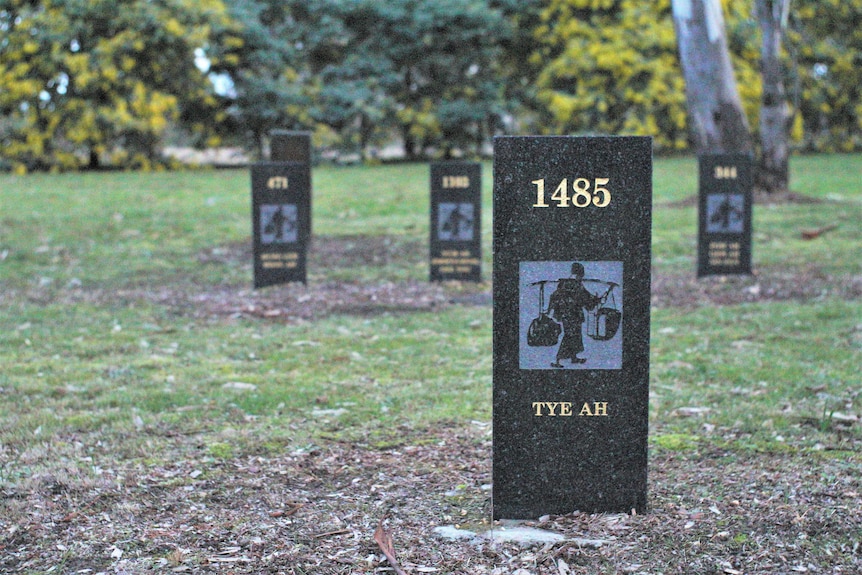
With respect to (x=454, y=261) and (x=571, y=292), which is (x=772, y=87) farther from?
(x=571, y=292)

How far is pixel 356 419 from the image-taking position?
5766 mm

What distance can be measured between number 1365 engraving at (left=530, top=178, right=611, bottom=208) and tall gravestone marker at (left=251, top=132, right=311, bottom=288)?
621 cm

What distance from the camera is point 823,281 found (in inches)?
403

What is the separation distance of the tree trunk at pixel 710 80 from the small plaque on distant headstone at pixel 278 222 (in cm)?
720

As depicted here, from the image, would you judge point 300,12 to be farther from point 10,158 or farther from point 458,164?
point 458,164

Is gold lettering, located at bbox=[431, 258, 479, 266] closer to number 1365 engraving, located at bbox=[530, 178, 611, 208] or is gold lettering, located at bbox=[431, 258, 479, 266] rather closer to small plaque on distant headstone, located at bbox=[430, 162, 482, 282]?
small plaque on distant headstone, located at bbox=[430, 162, 482, 282]

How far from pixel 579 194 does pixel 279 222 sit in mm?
6478

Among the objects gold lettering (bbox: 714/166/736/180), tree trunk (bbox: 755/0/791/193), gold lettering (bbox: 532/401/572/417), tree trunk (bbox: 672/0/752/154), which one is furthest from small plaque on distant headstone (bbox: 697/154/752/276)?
gold lettering (bbox: 532/401/572/417)

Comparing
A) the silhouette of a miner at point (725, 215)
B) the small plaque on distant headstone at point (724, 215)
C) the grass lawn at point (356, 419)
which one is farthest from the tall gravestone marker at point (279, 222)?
the silhouette of a miner at point (725, 215)

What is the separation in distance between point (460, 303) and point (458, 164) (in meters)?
1.54

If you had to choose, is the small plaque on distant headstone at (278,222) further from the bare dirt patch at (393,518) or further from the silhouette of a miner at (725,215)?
the bare dirt patch at (393,518)

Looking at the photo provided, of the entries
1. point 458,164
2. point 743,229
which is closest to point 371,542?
point 458,164

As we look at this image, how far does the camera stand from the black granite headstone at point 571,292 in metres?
→ 4.02

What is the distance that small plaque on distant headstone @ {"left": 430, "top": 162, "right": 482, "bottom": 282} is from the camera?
1031 centimetres
